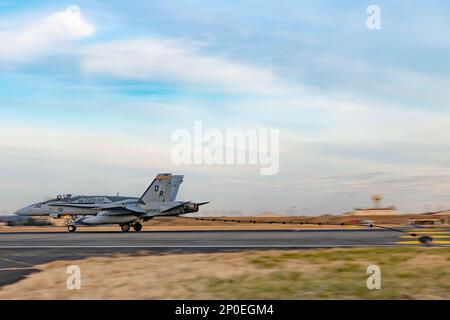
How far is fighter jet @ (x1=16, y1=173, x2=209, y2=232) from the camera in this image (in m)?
46.3

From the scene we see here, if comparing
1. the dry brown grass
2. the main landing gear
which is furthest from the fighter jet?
the dry brown grass

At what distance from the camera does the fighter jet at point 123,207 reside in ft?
152

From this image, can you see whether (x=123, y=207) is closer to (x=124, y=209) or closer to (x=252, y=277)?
(x=124, y=209)

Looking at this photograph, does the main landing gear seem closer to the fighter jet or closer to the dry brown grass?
the fighter jet

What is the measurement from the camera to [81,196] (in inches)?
1970

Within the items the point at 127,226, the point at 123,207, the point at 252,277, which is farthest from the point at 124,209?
the point at 252,277

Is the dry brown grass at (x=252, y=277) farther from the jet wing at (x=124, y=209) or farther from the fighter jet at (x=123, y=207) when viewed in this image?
the fighter jet at (x=123, y=207)

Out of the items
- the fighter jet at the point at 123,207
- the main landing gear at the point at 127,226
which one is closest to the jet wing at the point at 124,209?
the fighter jet at the point at 123,207

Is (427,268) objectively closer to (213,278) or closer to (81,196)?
(213,278)

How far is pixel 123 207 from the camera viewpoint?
4584 centimetres

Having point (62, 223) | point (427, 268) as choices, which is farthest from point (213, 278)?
point (62, 223)


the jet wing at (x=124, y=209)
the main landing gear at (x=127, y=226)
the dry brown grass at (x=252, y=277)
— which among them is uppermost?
the jet wing at (x=124, y=209)
